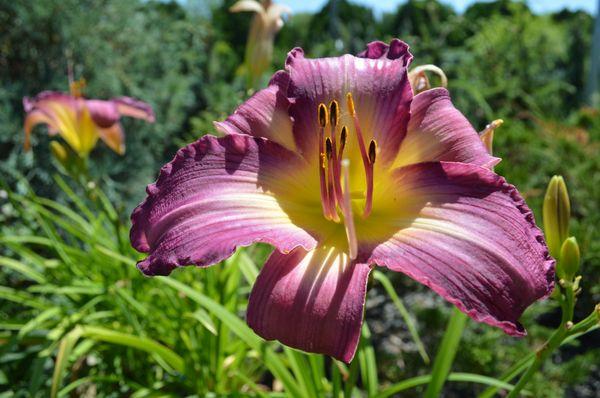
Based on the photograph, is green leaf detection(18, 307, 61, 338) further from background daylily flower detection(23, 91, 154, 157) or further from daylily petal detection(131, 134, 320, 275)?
daylily petal detection(131, 134, 320, 275)

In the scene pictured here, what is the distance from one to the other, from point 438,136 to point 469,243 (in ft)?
0.62

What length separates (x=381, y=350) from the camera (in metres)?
1.84

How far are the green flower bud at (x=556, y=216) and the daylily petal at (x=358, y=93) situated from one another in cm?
24

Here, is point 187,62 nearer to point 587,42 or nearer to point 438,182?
point 438,182

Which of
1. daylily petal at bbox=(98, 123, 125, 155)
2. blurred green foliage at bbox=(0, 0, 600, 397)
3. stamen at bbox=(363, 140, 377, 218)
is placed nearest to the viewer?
stamen at bbox=(363, 140, 377, 218)

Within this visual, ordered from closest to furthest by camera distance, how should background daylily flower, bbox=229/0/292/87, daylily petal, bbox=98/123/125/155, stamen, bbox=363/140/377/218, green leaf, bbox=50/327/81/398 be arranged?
1. stamen, bbox=363/140/377/218
2. green leaf, bbox=50/327/81/398
3. background daylily flower, bbox=229/0/292/87
4. daylily petal, bbox=98/123/125/155

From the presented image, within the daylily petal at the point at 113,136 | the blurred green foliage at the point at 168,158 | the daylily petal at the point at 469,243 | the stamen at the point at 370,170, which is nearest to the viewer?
the daylily petal at the point at 469,243

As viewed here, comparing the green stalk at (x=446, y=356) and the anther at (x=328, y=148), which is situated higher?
the anther at (x=328, y=148)

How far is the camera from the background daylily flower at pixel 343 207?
61cm

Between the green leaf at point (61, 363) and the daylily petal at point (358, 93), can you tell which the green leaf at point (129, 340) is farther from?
the daylily petal at point (358, 93)

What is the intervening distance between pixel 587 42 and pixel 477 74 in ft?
12.9

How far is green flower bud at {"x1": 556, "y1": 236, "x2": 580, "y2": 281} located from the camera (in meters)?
0.72

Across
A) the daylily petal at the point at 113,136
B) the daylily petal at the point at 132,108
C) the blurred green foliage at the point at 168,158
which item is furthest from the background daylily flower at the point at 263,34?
the daylily petal at the point at 113,136

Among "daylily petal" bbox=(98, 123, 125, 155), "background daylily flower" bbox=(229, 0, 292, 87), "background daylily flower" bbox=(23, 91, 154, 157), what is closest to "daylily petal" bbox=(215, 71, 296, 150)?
"background daylily flower" bbox=(229, 0, 292, 87)
